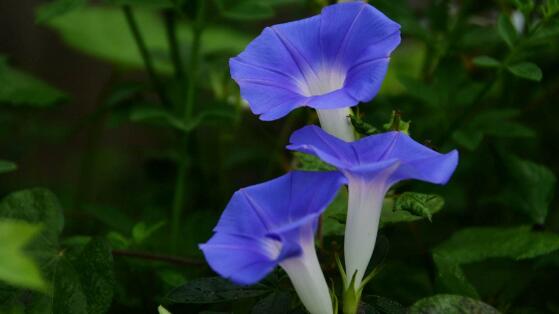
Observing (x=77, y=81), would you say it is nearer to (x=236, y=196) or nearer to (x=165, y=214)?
(x=165, y=214)

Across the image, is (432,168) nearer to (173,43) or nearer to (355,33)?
(355,33)

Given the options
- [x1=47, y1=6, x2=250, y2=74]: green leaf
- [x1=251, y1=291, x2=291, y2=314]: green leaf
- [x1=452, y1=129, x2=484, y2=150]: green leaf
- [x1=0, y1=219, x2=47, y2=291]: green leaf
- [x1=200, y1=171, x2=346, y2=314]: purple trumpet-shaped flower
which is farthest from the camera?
[x1=47, y1=6, x2=250, y2=74]: green leaf

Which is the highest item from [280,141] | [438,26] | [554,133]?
[438,26]

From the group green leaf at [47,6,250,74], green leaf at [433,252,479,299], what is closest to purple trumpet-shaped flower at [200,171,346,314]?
green leaf at [433,252,479,299]

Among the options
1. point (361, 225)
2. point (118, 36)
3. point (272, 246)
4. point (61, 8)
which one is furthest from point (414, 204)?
point (118, 36)

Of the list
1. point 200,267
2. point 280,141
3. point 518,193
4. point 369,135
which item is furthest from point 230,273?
point 280,141

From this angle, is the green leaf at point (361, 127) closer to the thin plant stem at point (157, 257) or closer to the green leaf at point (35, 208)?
the thin plant stem at point (157, 257)

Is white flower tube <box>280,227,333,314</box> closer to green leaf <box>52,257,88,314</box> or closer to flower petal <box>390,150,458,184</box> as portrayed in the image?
flower petal <box>390,150,458,184</box>
